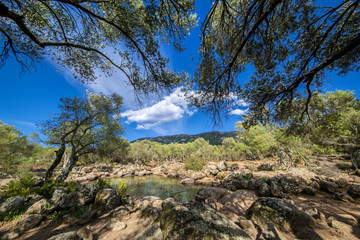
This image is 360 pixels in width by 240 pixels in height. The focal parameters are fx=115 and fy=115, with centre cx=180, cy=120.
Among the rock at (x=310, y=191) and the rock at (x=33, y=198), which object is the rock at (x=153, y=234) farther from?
the rock at (x=310, y=191)

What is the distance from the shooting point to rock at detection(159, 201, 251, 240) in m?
2.31

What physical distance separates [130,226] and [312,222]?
22.3 ft

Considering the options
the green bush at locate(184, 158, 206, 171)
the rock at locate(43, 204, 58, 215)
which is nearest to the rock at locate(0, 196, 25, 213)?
the rock at locate(43, 204, 58, 215)

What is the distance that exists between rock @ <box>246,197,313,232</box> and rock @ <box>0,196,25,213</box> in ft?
35.0

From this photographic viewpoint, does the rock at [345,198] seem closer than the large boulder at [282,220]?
No

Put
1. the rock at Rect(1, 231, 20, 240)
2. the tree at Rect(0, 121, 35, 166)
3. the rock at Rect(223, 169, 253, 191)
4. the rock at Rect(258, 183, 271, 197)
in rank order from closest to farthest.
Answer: the rock at Rect(1, 231, 20, 240) → the rock at Rect(258, 183, 271, 197) → the rock at Rect(223, 169, 253, 191) → the tree at Rect(0, 121, 35, 166)

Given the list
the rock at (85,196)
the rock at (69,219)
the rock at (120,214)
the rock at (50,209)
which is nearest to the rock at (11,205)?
the rock at (50,209)

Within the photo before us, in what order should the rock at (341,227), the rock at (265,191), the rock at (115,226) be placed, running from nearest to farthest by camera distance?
the rock at (341,227), the rock at (115,226), the rock at (265,191)

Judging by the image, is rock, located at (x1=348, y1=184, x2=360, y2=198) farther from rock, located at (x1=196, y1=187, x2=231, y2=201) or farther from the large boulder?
rock, located at (x1=196, y1=187, x2=231, y2=201)

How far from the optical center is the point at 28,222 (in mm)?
4602

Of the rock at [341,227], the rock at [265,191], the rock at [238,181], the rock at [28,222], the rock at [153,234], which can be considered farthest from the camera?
the rock at [238,181]

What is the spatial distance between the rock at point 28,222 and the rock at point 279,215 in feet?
28.8

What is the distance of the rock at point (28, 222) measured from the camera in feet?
14.5

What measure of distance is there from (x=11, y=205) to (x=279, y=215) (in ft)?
37.7
